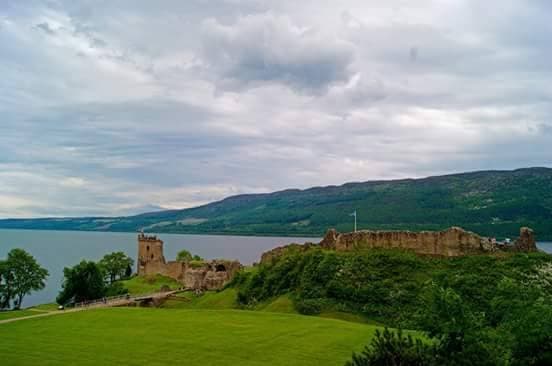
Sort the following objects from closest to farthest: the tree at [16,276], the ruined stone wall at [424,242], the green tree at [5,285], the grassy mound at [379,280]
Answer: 1. the grassy mound at [379,280]
2. the ruined stone wall at [424,242]
3. the green tree at [5,285]
4. the tree at [16,276]

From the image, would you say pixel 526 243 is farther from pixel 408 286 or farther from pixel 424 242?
pixel 408 286

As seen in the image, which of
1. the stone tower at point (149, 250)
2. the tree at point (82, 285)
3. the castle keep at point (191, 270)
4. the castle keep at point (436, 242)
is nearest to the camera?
the castle keep at point (436, 242)

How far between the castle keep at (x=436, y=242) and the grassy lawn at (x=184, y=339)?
13.2m

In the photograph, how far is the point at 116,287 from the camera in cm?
6362

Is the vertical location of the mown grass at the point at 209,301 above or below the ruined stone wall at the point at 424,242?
below

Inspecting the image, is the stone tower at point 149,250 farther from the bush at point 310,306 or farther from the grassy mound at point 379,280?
the bush at point 310,306

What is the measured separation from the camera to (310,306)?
36812mm

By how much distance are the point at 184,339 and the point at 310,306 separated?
12.2m

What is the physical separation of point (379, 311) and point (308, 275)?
23.9 feet

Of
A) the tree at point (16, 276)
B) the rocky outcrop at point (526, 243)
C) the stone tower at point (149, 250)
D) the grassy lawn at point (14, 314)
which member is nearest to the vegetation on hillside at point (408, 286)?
the rocky outcrop at point (526, 243)

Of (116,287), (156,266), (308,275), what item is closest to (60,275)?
(156,266)

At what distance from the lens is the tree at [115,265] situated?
90.4 meters

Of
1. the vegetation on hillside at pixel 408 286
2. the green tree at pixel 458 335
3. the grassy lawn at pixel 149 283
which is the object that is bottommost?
the grassy lawn at pixel 149 283

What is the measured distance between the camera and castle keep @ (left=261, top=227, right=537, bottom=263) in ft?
131
